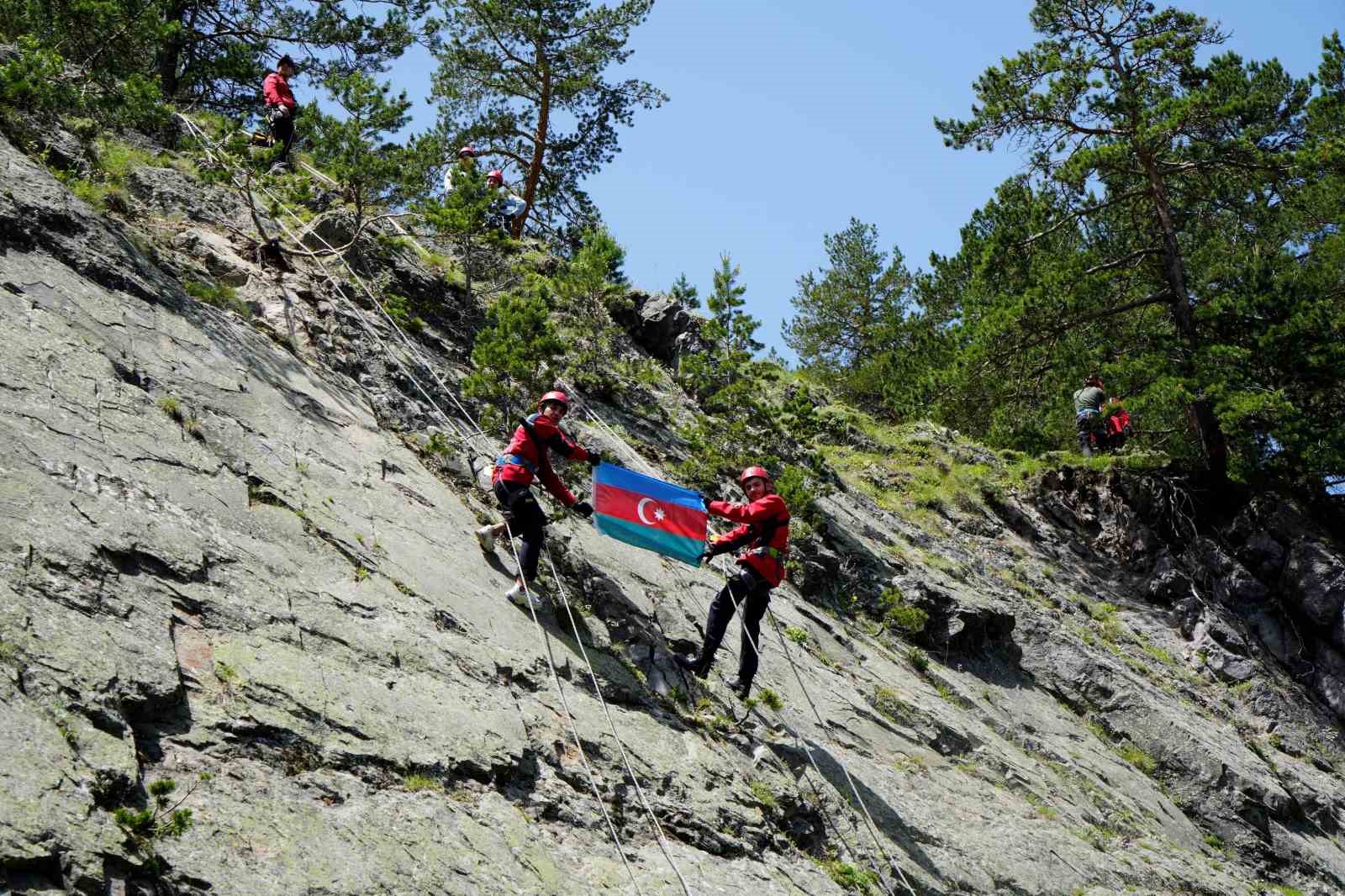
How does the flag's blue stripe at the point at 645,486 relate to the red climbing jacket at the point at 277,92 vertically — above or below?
below

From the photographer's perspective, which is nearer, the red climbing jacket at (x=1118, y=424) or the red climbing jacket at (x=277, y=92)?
the red climbing jacket at (x=277, y=92)

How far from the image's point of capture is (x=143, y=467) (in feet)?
23.7

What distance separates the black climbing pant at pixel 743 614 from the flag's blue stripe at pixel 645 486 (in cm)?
107

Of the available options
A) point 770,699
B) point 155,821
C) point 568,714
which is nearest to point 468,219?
point 770,699

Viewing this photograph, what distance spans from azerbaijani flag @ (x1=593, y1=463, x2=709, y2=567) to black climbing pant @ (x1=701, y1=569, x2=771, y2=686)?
2.41 ft

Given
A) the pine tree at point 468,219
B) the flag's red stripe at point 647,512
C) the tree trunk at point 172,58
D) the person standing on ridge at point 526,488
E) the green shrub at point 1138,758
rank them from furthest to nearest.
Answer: the tree trunk at point 172,58 < the green shrub at point 1138,758 < the pine tree at point 468,219 < the flag's red stripe at point 647,512 < the person standing on ridge at point 526,488

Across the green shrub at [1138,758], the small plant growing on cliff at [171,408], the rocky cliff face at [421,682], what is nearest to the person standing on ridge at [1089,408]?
the rocky cliff face at [421,682]

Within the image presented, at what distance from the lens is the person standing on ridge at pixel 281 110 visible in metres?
15.6

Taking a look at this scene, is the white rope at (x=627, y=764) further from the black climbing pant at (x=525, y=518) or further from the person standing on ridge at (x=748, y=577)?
the person standing on ridge at (x=748, y=577)

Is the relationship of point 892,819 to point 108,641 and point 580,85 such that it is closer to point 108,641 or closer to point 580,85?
point 108,641

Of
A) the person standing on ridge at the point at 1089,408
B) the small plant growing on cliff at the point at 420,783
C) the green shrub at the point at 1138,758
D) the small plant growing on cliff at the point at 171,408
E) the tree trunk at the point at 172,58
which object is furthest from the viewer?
the person standing on ridge at the point at 1089,408

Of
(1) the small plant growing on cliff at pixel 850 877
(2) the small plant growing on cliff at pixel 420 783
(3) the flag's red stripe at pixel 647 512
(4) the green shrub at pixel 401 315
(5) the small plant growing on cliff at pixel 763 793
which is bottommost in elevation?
(2) the small plant growing on cliff at pixel 420 783

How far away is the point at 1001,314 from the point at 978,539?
408 cm

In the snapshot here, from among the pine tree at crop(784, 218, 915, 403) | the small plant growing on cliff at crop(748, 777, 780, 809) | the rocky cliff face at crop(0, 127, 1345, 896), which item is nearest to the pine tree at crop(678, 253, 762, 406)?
the rocky cliff face at crop(0, 127, 1345, 896)
